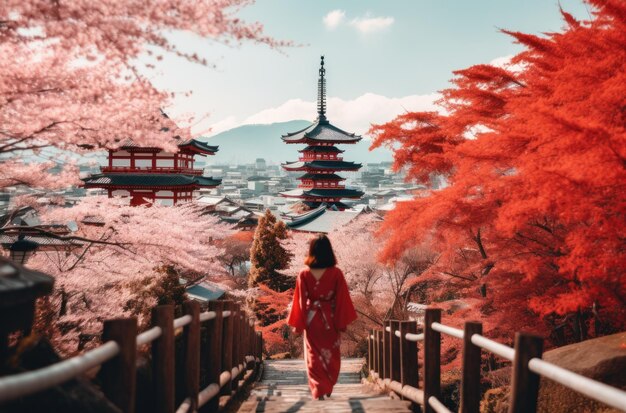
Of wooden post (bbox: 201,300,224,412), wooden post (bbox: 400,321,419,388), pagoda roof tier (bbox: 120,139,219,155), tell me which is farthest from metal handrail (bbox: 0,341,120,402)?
pagoda roof tier (bbox: 120,139,219,155)

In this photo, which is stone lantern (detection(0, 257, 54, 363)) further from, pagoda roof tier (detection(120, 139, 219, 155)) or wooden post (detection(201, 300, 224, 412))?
pagoda roof tier (detection(120, 139, 219, 155))

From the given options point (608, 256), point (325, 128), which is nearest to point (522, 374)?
point (608, 256)

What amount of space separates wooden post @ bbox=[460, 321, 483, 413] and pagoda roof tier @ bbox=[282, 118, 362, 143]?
3516 centimetres

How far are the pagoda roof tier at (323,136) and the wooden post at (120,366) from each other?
118ft

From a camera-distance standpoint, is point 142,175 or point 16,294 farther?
point 142,175

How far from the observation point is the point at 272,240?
24.5 meters

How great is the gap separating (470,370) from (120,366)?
6.92 feet

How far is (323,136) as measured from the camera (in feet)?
128

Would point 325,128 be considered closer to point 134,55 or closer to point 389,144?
point 389,144

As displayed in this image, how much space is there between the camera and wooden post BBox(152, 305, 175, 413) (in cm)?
292

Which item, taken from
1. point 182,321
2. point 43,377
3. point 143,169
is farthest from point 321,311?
point 143,169

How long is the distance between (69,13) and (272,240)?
20.7 meters

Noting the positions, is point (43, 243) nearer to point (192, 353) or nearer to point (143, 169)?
point (143, 169)

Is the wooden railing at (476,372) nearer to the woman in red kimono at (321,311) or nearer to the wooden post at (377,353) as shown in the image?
the woman in red kimono at (321,311)
